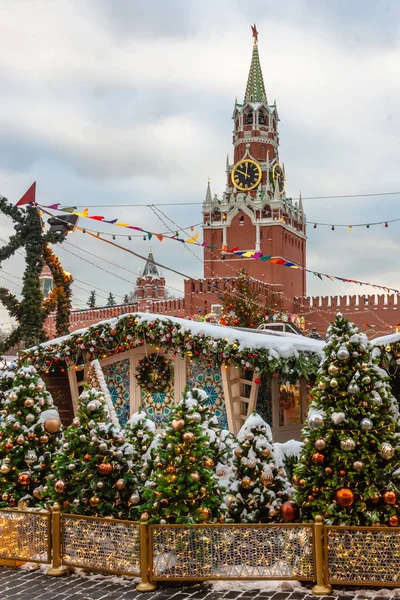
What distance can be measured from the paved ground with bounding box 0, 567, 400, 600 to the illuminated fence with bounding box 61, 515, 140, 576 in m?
0.16

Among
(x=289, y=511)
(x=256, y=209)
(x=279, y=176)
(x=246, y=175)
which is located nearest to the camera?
(x=289, y=511)

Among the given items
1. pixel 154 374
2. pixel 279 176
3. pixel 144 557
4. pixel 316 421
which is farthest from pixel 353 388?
pixel 279 176

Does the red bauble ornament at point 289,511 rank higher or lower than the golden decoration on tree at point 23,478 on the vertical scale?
lower

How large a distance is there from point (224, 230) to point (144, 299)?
11.3 meters

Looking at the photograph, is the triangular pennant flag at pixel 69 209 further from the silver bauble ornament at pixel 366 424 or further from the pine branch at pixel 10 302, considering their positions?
the silver bauble ornament at pixel 366 424

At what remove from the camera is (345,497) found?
6.05 m

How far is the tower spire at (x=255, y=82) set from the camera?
5659 cm

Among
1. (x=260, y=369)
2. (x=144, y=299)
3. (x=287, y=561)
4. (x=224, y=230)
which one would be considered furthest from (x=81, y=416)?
(x=224, y=230)

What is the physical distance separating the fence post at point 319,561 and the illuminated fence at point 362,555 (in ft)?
0.16

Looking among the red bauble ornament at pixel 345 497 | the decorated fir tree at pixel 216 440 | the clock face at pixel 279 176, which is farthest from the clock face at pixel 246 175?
the red bauble ornament at pixel 345 497

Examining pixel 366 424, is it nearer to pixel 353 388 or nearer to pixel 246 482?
pixel 353 388

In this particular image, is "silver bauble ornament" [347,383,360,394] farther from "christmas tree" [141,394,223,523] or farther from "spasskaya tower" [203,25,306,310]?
"spasskaya tower" [203,25,306,310]

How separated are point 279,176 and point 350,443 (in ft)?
170

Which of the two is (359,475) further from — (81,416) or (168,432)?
(81,416)
